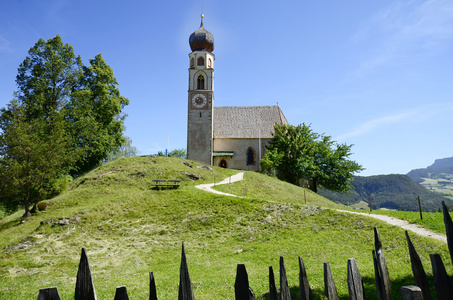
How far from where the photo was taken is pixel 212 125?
44.8 metres

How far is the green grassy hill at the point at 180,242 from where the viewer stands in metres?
9.99

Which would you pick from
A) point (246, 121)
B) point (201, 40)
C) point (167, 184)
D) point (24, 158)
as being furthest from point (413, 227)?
point (201, 40)

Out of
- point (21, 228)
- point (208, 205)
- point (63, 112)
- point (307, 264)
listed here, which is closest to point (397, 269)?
point (307, 264)

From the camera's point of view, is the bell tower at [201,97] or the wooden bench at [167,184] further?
the bell tower at [201,97]

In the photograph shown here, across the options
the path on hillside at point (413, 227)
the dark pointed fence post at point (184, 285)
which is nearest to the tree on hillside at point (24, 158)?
the path on hillside at point (413, 227)

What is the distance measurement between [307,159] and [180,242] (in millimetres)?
29915

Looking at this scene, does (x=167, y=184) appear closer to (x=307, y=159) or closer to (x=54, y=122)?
(x=54, y=122)

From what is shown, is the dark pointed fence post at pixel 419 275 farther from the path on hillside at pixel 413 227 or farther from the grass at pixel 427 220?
the grass at pixel 427 220

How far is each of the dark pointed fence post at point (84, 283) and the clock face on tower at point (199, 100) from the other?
42.3 metres

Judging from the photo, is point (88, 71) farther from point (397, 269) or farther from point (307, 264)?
point (397, 269)

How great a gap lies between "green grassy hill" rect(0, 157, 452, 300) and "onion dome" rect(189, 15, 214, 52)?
1002 inches

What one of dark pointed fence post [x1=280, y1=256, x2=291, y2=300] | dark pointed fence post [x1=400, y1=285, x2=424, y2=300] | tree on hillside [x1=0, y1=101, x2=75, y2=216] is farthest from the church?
dark pointed fence post [x1=400, y1=285, x2=424, y2=300]

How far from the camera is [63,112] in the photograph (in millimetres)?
26406

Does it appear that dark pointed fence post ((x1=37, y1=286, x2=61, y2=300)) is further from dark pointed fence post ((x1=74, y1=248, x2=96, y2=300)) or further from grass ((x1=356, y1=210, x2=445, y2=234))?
grass ((x1=356, y1=210, x2=445, y2=234))
